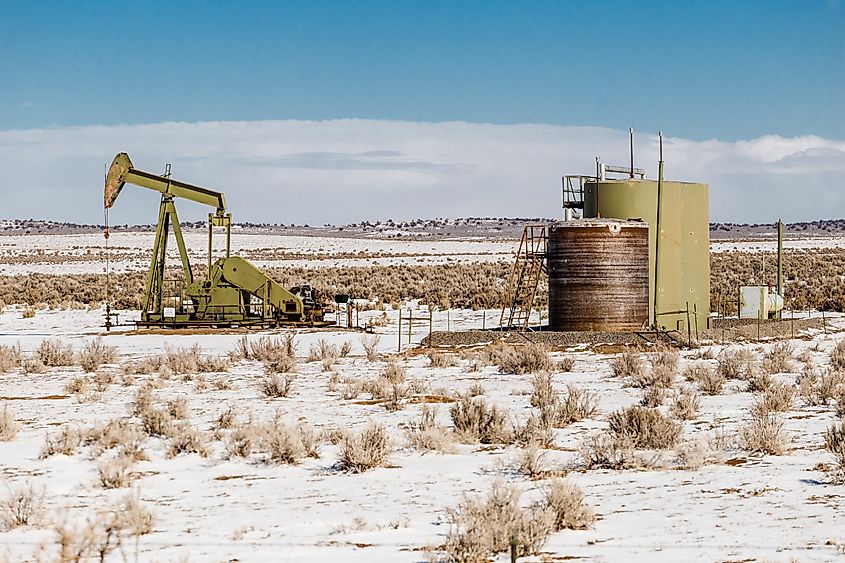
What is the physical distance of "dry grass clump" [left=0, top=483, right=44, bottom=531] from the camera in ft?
31.0

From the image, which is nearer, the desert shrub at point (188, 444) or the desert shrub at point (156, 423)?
the desert shrub at point (188, 444)

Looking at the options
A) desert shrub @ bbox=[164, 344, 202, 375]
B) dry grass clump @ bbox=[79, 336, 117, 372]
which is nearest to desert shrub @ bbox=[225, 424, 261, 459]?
desert shrub @ bbox=[164, 344, 202, 375]

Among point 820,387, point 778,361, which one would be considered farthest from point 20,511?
point 778,361

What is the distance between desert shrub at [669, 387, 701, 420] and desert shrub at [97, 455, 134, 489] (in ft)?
22.5

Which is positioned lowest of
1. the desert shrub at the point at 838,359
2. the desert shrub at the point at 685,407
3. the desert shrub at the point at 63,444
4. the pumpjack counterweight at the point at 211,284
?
the desert shrub at the point at 63,444

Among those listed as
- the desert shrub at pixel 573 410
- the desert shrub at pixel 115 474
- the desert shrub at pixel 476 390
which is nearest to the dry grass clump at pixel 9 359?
the desert shrub at pixel 476 390

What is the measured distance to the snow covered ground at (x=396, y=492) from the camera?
880cm

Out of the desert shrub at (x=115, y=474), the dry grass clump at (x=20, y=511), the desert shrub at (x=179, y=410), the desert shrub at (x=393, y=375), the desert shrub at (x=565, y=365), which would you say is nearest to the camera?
the dry grass clump at (x=20, y=511)

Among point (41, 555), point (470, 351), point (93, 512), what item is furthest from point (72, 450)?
point (470, 351)

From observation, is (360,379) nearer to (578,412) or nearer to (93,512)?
(578,412)

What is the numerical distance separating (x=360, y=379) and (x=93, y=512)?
30.8 ft

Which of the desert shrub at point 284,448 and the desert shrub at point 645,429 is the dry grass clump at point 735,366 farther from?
the desert shrub at point 284,448

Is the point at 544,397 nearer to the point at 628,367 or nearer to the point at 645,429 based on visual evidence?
the point at 645,429

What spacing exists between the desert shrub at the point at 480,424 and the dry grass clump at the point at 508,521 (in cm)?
313
